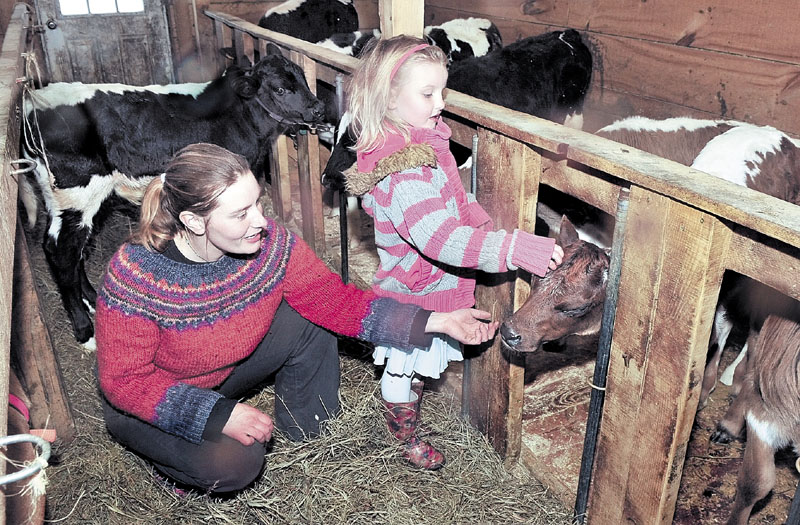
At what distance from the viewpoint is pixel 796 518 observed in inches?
65.9

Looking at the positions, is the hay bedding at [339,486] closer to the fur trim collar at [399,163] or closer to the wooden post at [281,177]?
the fur trim collar at [399,163]

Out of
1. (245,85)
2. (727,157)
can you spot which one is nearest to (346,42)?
(245,85)

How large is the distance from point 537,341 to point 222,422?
1.15 meters

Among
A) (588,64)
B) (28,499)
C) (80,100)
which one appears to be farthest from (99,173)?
(588,64)

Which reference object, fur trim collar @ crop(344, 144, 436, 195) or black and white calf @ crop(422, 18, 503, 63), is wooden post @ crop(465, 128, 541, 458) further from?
black and white calf @ crop(422, 18, 503, 63)

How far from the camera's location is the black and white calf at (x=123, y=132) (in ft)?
13.7

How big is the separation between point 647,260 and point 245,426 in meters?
1.34

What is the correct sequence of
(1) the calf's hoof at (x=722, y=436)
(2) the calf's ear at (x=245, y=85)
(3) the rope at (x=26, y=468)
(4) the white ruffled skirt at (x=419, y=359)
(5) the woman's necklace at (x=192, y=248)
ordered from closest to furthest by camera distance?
(3) the rope at (x=26, y=468) < (5) the woman's necklace at (x=192, y=248) < (4) the white ruffled skirt at (x=419, y=359) < (1) the calf's hoof at (x=722, y=436) < (2) the calf's ear at (x=245, y=85)

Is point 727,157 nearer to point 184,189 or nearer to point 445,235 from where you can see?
point 445,235

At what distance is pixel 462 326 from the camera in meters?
2.44

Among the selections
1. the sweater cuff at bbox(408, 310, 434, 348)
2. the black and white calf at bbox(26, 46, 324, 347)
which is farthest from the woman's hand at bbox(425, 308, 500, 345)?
the black and white calf at bbox(26, 46, 324, 347)

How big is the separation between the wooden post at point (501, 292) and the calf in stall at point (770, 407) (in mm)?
838

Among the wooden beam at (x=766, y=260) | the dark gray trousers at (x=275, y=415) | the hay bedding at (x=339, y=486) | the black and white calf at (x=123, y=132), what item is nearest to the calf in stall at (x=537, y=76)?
the black and white calf at (x=123, y=132)

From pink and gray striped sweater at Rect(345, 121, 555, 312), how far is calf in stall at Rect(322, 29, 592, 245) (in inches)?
109
